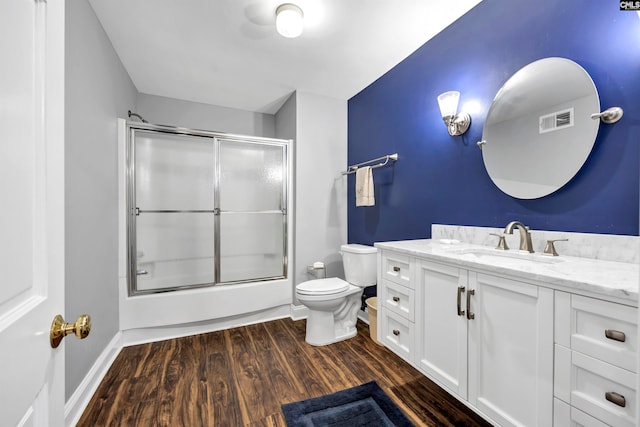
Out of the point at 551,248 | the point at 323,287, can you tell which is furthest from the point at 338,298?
the point at 551,248

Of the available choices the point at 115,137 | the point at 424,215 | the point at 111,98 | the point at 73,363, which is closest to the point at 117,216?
the point at 115,137

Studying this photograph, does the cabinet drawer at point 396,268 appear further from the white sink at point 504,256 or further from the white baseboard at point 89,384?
the white baseboard at point 89,384

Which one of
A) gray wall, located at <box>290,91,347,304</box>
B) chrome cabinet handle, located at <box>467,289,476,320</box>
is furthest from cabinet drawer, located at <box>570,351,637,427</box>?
gray wall, located at <box>290,91,347,304</box>

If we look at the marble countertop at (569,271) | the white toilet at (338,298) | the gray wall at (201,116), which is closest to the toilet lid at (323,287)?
the white toilet at (338,298)

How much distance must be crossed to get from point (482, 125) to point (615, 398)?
4.51 ft

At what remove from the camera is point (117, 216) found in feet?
Answer: 7.05

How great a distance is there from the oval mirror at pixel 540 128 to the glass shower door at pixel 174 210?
2.39 meters

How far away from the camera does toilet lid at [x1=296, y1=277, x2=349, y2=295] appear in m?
2.11

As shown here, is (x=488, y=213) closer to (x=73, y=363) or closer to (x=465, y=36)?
(x=465, y=36)

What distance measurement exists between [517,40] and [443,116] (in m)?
0.50

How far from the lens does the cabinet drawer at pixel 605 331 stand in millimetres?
713

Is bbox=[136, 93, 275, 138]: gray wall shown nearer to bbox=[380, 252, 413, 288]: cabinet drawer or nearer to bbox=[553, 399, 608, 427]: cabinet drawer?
bbox=[380, 252, 413, 288]: cabinet drawer

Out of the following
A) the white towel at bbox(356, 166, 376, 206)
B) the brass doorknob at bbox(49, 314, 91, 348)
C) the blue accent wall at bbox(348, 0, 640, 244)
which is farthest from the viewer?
the white towel at bbox(356, 166, 376, 206)

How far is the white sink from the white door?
1390mm
